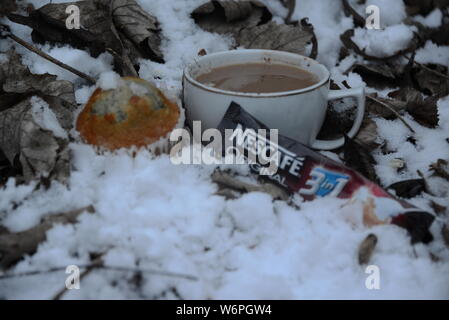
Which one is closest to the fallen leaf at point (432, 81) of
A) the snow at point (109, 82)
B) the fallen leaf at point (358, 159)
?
the fallen leaf at point (358, 159)

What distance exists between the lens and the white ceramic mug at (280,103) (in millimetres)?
1166

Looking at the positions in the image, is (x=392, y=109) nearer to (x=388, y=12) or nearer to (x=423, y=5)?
(x=388, y=12)

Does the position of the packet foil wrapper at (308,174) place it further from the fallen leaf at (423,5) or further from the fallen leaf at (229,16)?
the fallen leaf at (423,5)

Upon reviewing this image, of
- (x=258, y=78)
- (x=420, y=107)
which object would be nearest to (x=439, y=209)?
→ (x=420, y=107)

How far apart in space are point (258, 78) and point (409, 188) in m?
0.46

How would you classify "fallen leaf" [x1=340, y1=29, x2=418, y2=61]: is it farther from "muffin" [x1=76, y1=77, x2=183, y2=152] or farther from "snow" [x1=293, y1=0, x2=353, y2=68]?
"muffin" [x1=76, y1=77, x2=183, y2=152]

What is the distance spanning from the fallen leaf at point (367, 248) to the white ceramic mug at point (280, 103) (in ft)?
1.11

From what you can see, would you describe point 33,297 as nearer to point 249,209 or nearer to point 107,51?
point 249,209

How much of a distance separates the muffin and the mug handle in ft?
1.27

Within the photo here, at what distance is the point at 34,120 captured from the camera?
119 centimetres

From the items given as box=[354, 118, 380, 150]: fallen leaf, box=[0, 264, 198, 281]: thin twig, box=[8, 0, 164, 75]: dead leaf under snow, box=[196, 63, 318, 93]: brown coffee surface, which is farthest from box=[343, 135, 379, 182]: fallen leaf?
box=[8, 0, 164, 75]: dead leaf under snow
